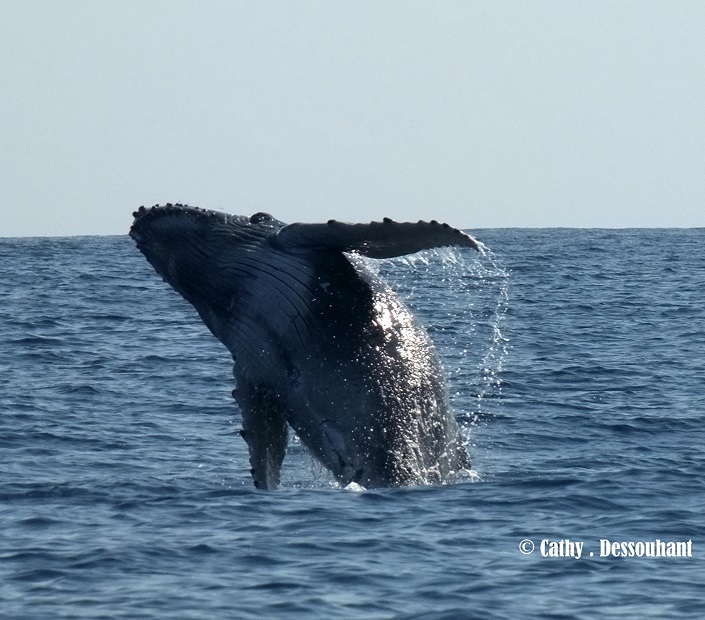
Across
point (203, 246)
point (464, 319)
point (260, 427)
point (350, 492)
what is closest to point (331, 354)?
point (260, 427)

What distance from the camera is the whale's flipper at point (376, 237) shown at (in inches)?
492

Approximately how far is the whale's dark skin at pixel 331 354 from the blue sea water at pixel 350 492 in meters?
0.41

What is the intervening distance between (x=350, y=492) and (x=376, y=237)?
263cm

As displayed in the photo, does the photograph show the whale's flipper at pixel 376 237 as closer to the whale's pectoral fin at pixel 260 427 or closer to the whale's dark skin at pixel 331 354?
the whale's dark skin at pixel 331 354

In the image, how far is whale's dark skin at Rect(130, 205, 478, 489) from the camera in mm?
13539

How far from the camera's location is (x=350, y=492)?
45.1 ft

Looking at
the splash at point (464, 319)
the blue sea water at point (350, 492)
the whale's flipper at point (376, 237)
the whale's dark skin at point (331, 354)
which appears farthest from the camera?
the splash at point (464, 319)

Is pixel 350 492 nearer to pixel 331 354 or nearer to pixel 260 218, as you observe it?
pixel 331 354

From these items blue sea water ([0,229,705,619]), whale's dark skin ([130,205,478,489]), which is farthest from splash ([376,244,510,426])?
whale's dark skin ([130,205,478,489])

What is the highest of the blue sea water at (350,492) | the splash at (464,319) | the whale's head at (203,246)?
the whale's head at (203,246)

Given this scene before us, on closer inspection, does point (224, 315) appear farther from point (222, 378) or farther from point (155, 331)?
point (155, 331)

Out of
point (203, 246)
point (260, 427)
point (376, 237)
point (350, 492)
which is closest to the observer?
point (376, 237)

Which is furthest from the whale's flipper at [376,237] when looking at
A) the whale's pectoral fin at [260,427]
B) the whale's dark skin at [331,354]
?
the whale's pectoral fin at [260,427]

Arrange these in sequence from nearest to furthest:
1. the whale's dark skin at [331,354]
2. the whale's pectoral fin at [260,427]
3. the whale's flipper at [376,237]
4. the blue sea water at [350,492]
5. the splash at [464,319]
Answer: the blue sea water at [350,492] → the whale's flipper at [376,237] → the whale's dark skin at [331,354] → the whale's pectoral fin at [260,427] → the splash at [464,319]
